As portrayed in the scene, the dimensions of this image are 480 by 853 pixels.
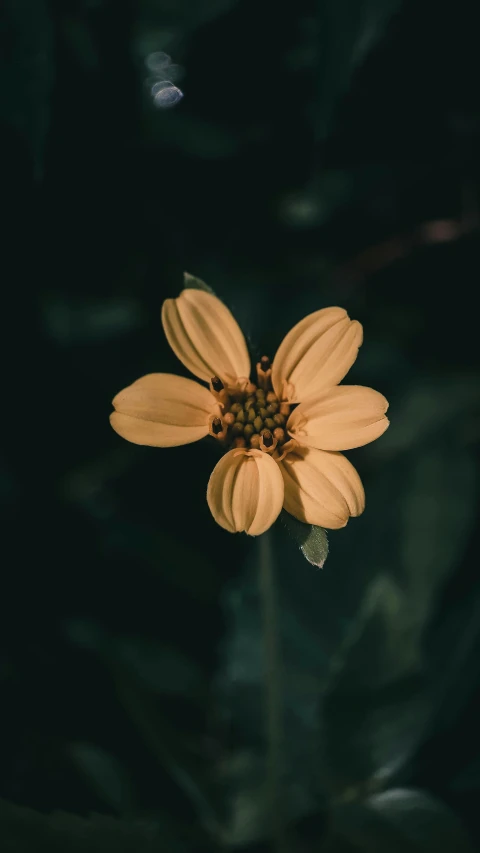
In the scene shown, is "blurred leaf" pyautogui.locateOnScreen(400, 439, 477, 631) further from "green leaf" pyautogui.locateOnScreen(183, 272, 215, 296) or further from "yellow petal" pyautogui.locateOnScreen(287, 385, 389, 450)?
"green leaf" pyautogui.locateOnScreen(183, 272, 215, 296)

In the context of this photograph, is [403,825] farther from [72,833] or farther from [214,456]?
[214,456]

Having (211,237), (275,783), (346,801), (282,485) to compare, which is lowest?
(346,801)

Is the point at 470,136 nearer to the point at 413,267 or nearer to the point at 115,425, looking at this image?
the point at 413,267

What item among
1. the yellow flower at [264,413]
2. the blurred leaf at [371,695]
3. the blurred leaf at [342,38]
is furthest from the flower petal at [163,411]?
the blurred leaf at [371,695]

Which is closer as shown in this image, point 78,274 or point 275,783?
point 275,783

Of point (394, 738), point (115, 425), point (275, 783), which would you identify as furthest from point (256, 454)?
point (394, 738)

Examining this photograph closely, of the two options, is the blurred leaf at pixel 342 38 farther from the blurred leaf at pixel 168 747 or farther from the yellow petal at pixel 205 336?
the blurred leaf at pixel 168 747

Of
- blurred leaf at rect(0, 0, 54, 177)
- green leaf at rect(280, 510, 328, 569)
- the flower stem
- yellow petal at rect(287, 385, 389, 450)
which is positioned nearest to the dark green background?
the flower stem
